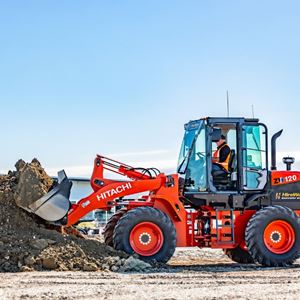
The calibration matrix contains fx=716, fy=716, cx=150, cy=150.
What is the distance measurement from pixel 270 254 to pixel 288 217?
34.0 inches

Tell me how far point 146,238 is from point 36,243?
87.9 inches

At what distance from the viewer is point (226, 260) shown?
56.0 ft

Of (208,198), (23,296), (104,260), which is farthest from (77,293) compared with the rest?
(208,198)

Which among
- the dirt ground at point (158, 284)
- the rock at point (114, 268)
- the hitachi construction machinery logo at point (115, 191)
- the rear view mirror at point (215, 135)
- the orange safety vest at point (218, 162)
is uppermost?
the rear view mirror at point (215, 135)

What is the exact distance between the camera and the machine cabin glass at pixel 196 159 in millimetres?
14953

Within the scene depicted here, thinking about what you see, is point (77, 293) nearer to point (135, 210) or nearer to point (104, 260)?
point (104, 260)

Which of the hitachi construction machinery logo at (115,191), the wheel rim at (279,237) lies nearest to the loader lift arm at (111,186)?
the hitachi construction machinery logo at (115,191)

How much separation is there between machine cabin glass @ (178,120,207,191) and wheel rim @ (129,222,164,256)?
1.51 m

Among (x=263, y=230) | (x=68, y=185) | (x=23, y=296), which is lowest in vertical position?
(x=23, y=296)

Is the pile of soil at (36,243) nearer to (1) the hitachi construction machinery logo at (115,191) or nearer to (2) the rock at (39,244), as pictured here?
(2) the rock at (39,244)

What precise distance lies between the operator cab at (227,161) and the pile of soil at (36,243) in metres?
2.49

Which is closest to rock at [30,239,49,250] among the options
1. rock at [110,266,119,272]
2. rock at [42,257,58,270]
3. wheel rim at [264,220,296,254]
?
rock at [42,257,58,270]

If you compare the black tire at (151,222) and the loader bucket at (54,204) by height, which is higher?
the loader bucket at (54,204)

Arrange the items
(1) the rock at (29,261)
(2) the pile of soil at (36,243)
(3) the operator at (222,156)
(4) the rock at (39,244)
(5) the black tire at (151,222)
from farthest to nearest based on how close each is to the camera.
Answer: (3) the operator at (222,156)
(5) the black tire at (151,222)
(4) the rock at (39,244)
(2) the pile of soil at (36,243)
(1) the rock at (29,261)
